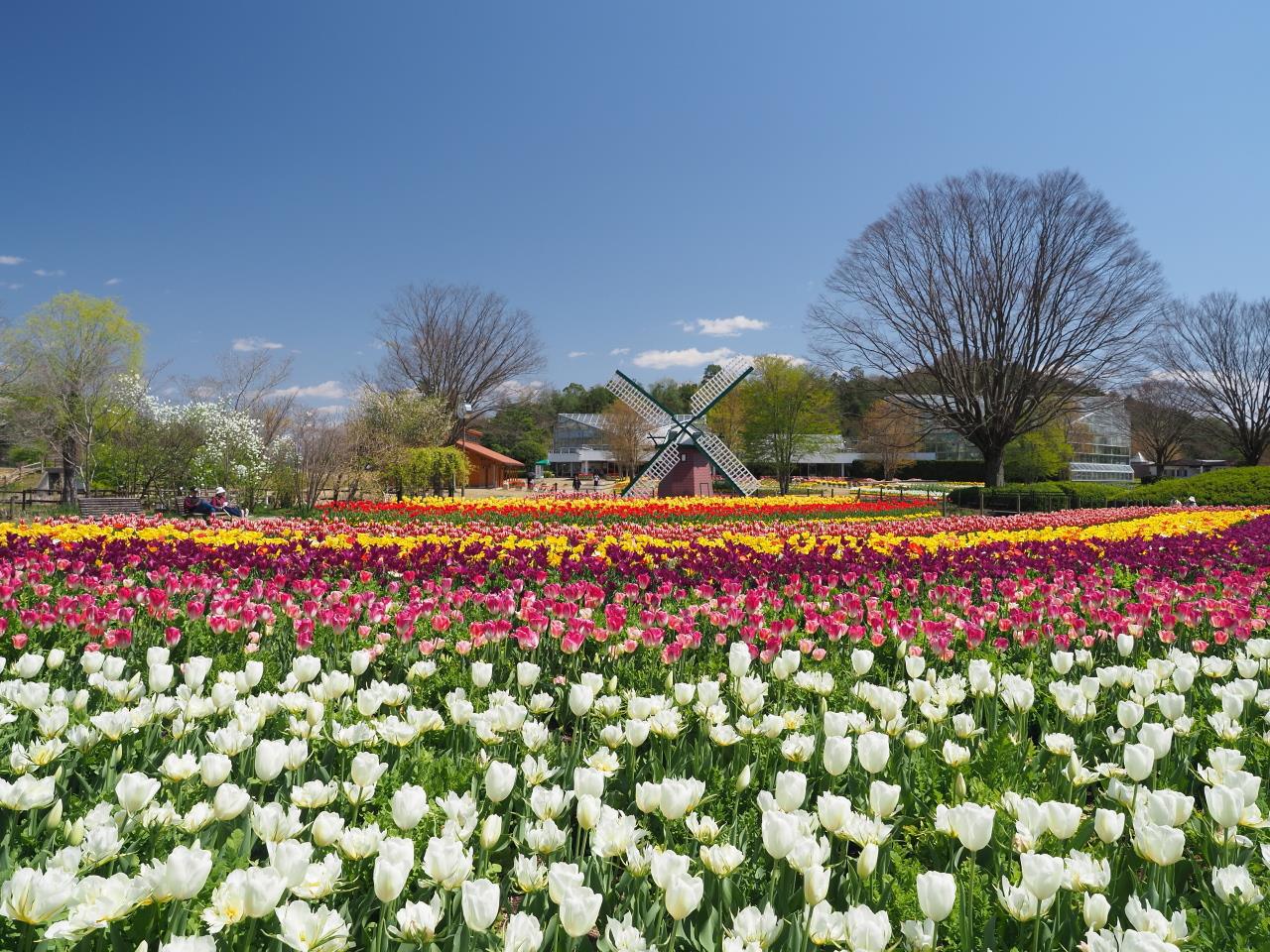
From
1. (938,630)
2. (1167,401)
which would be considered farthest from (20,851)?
(1167,401)

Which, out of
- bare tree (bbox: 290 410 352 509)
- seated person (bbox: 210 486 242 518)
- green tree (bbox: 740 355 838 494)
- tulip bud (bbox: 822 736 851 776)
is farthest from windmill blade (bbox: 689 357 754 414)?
tulip bud (bbox: 822 736 851 776)

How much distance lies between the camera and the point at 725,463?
29.5m

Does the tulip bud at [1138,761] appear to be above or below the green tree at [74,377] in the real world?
below

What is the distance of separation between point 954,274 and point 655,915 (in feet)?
102

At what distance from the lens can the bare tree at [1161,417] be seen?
147 ft

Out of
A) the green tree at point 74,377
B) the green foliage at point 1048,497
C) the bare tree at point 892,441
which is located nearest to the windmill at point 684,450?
the green foliage at point 1048,497

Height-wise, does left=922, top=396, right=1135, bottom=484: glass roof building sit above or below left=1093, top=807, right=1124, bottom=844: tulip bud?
above

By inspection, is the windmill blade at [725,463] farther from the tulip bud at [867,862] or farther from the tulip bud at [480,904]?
the tulip bud at [480,904]

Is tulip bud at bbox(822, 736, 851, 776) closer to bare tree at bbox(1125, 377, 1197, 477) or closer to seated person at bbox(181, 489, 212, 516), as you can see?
seated person at bbox(181, 489, 212, 516)

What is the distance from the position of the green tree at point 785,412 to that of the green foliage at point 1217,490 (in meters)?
17.0

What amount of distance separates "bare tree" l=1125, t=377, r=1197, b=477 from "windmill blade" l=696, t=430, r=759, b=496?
25.8 meters

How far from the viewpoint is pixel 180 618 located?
494 centimetres

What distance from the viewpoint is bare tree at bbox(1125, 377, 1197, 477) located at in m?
44.7

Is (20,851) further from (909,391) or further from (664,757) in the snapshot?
(909,391)
